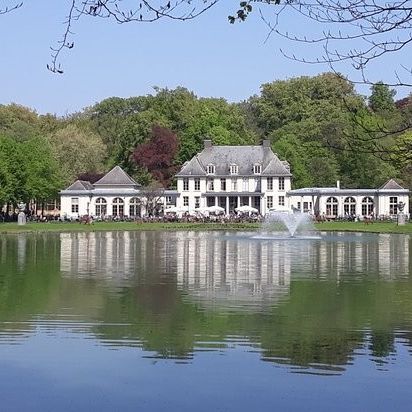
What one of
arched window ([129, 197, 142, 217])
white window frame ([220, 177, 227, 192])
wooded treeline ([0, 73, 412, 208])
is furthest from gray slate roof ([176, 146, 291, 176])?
arched window ([129, 197, 142, 217])

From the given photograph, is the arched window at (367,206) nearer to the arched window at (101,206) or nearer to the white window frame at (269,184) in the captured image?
the white window frame at (269,184)

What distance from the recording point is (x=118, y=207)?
86938 millimetres

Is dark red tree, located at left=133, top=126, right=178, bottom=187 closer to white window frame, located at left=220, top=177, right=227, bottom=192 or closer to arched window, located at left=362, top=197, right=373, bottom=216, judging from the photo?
white window frame, located at left=220, top=177, right=227, bottom=192

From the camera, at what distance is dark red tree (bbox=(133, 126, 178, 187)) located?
8825 centimetres

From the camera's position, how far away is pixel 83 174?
9125cm

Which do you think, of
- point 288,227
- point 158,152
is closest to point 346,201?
point 158,152

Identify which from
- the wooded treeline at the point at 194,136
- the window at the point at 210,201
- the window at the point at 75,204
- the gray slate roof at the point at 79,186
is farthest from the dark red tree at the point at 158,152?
the window at the point at 75,204

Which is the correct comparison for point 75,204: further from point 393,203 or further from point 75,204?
point 393,203

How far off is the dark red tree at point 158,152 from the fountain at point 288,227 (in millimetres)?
22054

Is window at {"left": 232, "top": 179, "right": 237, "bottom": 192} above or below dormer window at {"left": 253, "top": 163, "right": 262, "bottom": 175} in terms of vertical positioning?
below

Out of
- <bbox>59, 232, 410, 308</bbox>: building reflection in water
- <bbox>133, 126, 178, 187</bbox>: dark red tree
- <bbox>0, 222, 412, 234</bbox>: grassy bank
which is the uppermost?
<bbox>133, 126, 178, 187</bbox>: dark red tree

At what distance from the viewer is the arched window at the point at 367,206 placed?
83.5 metres

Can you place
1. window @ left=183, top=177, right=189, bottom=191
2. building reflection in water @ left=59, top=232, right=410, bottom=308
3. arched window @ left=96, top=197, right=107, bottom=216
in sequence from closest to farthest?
building reflection in water @ left=59, top=232, right=410, bottom=308
window @ left=183, top=177, right=189, bottom=191
arched window @ left=96, top=197, right=107, bottom=216

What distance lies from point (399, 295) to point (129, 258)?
14454mm
